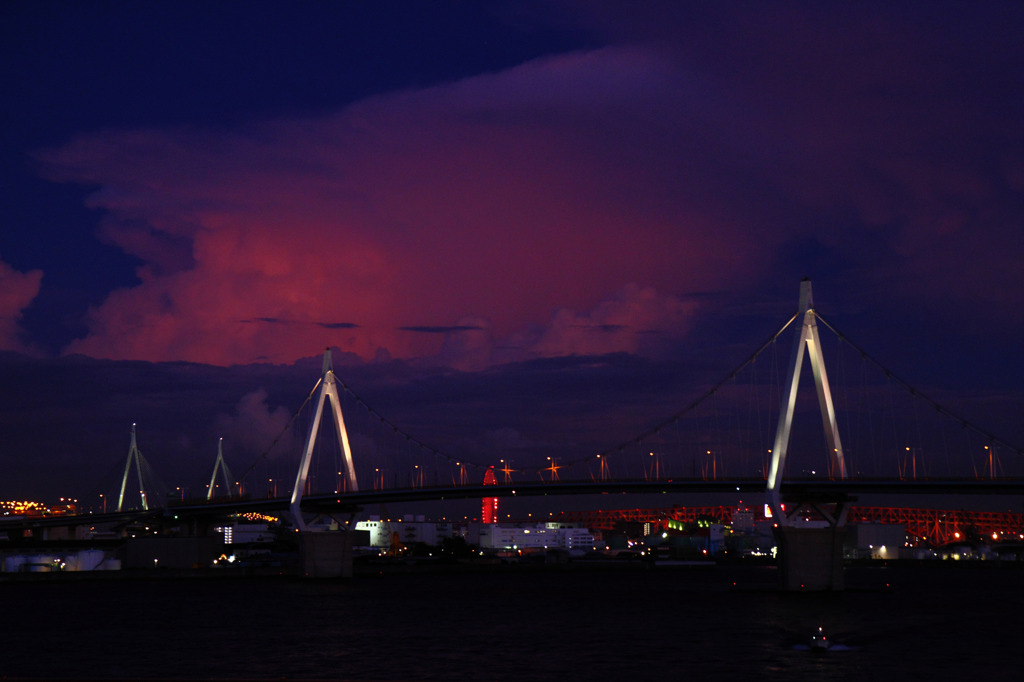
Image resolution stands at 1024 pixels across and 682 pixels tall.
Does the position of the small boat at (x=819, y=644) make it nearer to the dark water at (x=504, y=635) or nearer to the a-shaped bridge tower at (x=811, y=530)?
the dark water at (x=504, y=635)

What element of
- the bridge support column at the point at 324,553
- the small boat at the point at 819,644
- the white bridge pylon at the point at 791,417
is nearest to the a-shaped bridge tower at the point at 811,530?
the white bridge pylon at the point at 791,417

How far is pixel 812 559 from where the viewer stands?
220 feet

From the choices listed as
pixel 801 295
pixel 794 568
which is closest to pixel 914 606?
pixel 794 568

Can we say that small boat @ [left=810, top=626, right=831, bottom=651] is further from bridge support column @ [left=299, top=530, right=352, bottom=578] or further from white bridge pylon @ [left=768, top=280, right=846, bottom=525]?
bridge support column @ [left=299, top=530, right=352, bottom=578]

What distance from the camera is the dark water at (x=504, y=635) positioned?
126 ft

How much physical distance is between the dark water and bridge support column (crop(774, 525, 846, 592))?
1.04 meters

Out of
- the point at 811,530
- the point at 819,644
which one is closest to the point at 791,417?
the point at 811,530

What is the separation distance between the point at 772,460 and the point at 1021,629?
55.0 ft

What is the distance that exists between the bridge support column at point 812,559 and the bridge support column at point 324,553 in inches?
1520

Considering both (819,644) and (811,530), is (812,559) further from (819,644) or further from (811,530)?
(819,644)

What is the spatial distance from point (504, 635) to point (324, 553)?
4569cm

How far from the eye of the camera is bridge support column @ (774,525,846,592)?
6669 centimetres

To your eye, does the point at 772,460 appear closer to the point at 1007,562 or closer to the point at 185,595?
the point at 185,595

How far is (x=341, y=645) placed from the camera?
45.5 metres
